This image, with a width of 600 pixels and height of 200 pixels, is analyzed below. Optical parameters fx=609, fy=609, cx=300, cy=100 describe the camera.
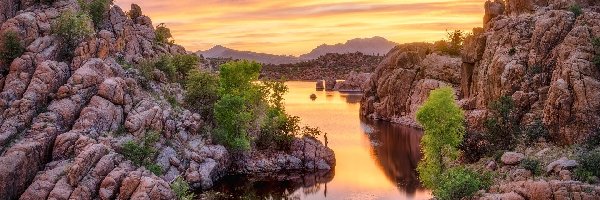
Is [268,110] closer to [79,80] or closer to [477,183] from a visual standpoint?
[79,80]

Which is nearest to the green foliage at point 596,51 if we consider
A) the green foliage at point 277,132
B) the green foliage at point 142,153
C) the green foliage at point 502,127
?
the green foliage at point 502,127

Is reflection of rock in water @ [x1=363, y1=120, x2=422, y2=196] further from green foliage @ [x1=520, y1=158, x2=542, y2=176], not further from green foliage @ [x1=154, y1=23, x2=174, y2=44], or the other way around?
green foliage @ [x1=154, y1=23, x2=174, y2=44]

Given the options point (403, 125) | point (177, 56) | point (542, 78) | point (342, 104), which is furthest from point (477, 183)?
point (342, 104)

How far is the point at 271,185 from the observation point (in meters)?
81.3

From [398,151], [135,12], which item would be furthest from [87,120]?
[398,151]

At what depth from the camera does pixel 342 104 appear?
624 ft

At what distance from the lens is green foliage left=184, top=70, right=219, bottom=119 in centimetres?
9019

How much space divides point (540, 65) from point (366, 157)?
32.1 meters

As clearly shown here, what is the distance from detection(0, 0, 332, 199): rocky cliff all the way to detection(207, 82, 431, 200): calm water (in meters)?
5.99

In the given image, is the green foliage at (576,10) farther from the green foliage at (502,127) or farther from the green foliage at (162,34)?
the green foliage at (162,34)

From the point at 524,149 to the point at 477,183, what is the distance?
43.9 ft

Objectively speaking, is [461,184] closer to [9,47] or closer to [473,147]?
[473,147]

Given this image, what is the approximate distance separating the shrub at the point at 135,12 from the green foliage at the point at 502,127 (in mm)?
62366

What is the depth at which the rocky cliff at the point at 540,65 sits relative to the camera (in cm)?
6788
